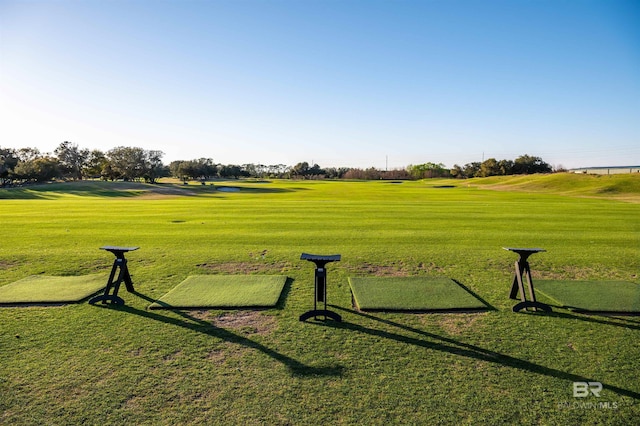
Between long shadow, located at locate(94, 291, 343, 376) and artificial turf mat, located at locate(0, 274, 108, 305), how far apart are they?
993 millimetres

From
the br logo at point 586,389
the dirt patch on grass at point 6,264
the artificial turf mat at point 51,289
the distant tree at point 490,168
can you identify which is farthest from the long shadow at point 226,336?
the distant tree at point 490,168

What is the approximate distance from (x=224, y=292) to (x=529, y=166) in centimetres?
11144

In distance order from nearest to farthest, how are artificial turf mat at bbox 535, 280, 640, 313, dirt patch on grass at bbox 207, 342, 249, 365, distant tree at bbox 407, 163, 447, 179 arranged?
1. dirt patch on grass at bbox 207, 342, 249, 365
2. artificial turf mat at bbox 535, 280, 640, 313
3. distant tree at bbox 407, 163, 447, 179

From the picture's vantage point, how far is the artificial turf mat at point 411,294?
22.9 feet

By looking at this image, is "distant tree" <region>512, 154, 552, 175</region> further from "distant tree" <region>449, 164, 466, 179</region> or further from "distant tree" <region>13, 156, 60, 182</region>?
"distant tree" <region>13, 156, 60, 182</region>

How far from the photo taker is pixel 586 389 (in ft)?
14.3

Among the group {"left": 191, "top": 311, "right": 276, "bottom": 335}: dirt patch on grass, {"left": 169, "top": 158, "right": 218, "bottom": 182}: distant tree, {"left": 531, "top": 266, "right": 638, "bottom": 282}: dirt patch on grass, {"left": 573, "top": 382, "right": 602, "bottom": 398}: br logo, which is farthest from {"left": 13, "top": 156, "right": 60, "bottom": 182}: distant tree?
{"left": 573, "top": 382, "right": 602, "bottom": 398}: br logo

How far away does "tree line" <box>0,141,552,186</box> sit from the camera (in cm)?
7812

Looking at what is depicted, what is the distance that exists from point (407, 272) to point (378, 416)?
580 cm

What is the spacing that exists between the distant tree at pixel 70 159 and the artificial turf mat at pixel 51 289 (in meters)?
105

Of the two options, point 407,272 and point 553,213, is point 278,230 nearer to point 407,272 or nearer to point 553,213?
point 407,272

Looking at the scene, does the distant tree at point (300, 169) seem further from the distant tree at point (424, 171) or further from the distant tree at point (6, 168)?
the distant tree at point (6, 168)

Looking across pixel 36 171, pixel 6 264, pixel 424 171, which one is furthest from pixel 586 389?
pixel 424 171

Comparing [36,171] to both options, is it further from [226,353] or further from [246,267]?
[226,353]
